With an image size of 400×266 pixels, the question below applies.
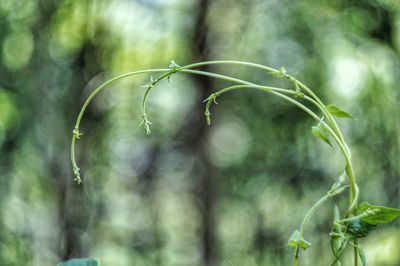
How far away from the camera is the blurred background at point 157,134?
2572 mm

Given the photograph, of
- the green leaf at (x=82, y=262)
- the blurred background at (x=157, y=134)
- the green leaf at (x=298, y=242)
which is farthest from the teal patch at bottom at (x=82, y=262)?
the blurred background at (x=157, y=134)

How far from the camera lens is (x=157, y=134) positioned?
9.16ft

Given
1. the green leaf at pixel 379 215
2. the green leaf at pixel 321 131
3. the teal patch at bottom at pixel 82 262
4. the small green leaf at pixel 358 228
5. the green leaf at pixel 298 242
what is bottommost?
the teal patch at bottom at pixel 82 262

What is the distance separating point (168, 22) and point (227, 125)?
1.85ft

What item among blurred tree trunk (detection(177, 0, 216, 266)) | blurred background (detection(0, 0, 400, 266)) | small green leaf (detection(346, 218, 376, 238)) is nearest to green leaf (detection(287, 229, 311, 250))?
small green leaf (detection(346, 218, 376, 238))

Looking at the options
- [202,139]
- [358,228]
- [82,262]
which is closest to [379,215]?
[358,228]

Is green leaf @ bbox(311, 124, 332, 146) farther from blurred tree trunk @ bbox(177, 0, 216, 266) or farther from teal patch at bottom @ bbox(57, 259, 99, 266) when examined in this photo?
blurred tree trunk @ bbox(177, 0, 216, 266)

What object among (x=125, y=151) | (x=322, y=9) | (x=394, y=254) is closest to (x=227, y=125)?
(x=125, y=151)

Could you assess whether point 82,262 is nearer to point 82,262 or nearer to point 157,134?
point 82,262

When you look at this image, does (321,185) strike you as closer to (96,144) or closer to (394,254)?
(394,254)

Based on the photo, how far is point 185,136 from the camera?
2.76 m

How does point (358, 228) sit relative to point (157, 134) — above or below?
below

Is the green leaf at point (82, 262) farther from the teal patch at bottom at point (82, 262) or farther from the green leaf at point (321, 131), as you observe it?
the green leaf at point (321, 131)

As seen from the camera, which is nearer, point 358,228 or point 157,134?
point 358,228
